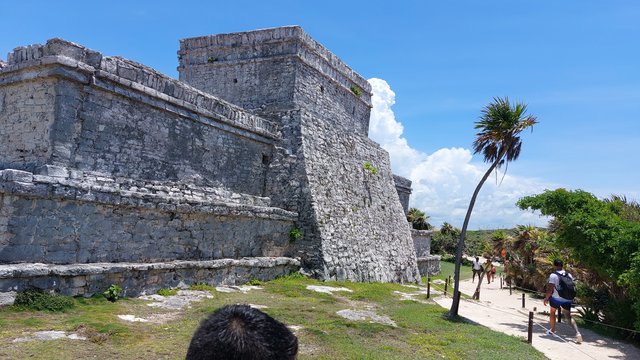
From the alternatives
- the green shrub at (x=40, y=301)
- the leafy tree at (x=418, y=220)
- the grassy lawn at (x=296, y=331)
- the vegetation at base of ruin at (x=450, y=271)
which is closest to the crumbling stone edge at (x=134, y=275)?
the green shrub at (x=40, y=301)

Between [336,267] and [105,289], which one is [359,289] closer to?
[336,267]

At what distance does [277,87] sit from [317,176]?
3673mm

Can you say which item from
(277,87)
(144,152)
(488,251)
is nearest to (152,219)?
(144,152)

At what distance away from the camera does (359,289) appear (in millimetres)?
13414

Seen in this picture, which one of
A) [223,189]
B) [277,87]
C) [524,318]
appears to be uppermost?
[277,87]

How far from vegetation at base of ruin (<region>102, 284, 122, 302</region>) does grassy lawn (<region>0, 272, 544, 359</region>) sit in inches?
6.6

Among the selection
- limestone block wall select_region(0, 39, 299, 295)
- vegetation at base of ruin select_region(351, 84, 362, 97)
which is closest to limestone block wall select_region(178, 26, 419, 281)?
vegetation at base of ruin select_region(351, 84, 362, 97)

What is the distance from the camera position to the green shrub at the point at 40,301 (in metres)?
7.16

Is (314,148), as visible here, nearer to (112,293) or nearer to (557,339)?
(112,293)

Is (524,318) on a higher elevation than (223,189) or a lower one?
lower

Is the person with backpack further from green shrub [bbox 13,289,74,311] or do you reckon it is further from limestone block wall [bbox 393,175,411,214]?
limestone block wall [bbox 393,175,411,214]

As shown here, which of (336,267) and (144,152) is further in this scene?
(336,267)

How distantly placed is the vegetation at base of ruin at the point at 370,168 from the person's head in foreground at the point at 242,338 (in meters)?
17.2

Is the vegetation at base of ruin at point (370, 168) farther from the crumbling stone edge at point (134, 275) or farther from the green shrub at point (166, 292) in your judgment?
the green shrub at point (166, 292)
